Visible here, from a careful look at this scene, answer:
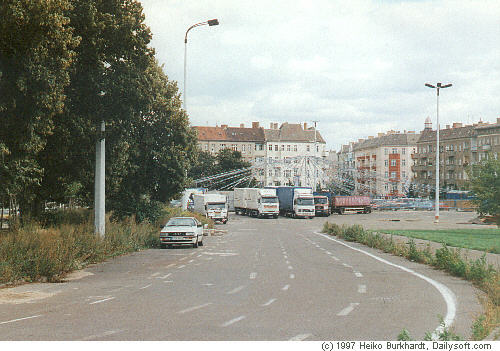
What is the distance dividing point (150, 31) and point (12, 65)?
24.9ft

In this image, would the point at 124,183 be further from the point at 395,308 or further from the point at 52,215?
the point at 395,308

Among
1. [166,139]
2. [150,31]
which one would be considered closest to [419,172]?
[166,139]

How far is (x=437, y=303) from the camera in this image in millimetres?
10969

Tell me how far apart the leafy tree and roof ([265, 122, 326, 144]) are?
132m

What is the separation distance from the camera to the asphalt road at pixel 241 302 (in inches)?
321

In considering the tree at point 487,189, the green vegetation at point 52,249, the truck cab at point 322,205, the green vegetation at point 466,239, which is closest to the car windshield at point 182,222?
the green vegetation at point 52,249

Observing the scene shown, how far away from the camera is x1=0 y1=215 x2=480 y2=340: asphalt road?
26.7ft

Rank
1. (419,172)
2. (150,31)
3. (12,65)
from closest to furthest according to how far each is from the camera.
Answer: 1. (12,65)
2. (150,31)
3. (419,172)

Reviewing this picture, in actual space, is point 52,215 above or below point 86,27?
below

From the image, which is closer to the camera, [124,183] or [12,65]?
[12,65]

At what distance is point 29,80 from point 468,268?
1254cm

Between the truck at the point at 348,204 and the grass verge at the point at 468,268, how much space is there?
48.7 metres

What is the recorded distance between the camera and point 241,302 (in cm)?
1116

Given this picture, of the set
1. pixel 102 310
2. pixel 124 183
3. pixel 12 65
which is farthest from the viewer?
pixel 124 183
